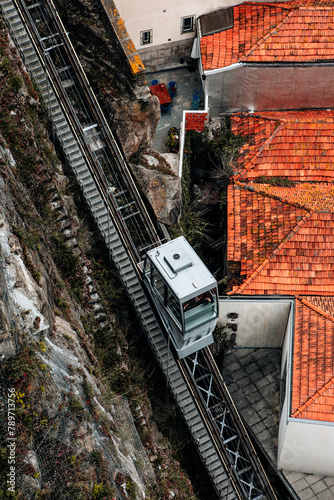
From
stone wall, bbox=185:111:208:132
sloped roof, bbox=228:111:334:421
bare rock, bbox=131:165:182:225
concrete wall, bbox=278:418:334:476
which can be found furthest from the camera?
stone wall, bbox=185:111:208:132

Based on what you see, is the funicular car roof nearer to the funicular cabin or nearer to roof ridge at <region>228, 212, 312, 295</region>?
the funicular cabin

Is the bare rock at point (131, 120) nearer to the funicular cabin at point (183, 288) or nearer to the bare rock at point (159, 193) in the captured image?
the bare rock at point (159, 193)

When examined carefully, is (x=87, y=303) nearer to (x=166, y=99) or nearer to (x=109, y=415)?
(x=109, y=415)

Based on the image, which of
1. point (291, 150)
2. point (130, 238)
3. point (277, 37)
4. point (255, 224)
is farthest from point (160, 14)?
point (130, 238)

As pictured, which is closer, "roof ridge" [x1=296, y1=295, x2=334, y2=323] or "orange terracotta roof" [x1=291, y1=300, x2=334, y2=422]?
"orange terracotta roof" [x1=291, y1=300, x2=334, y2=422]

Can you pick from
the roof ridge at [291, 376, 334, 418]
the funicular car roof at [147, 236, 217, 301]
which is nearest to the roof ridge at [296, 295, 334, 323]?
the roof ridge at [291, 376, 334, 418]

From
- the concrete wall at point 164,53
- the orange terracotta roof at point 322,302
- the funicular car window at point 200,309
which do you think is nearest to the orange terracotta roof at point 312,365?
the orange terracotta roof at point 322,302

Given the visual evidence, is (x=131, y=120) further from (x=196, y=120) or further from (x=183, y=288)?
(x=183, y=288)
